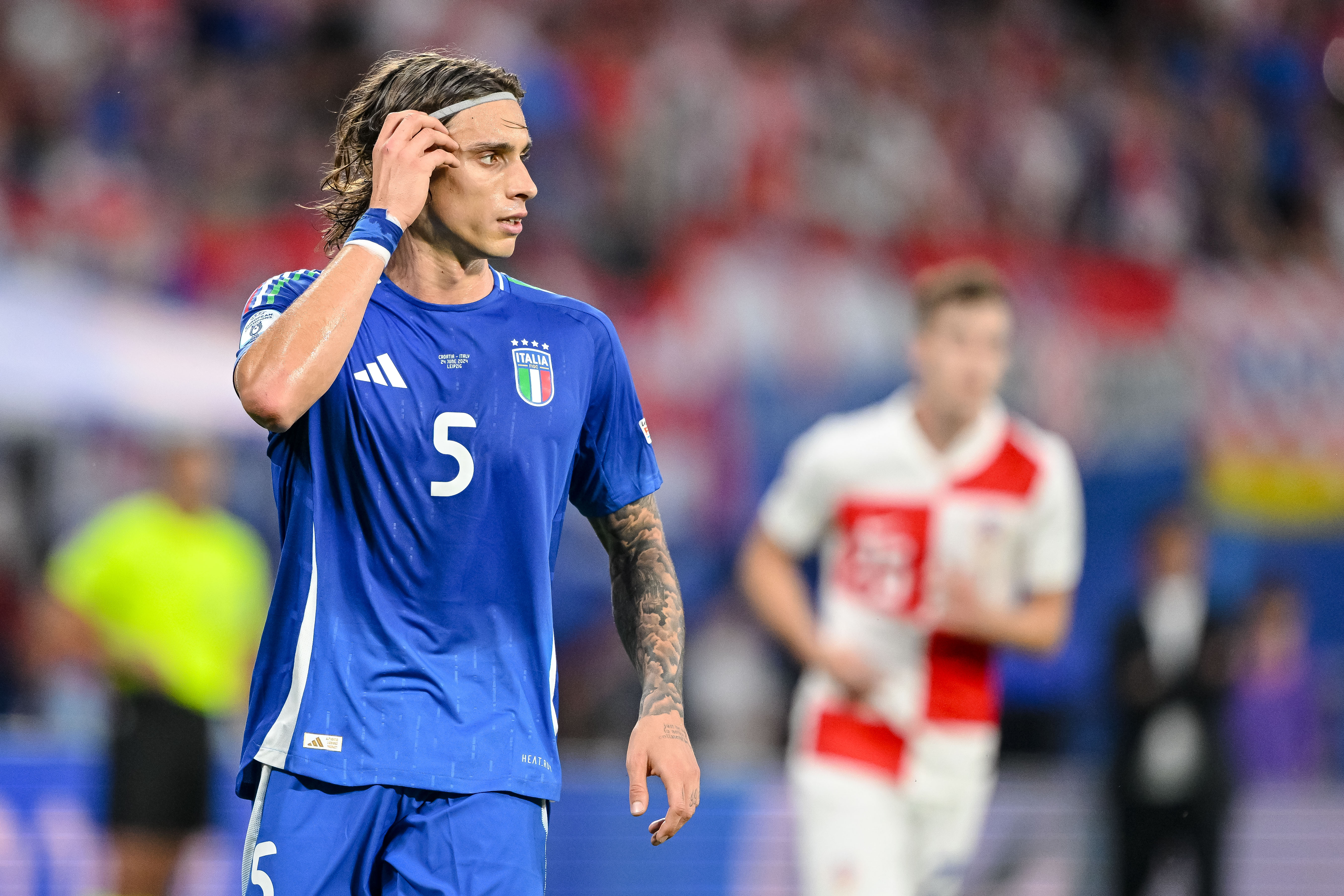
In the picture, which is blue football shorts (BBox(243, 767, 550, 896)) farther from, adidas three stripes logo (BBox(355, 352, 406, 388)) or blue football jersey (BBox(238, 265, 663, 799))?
adidas three stripes logo (BBox(355, 352, 406, 388))

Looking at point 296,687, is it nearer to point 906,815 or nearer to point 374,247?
point 374,247

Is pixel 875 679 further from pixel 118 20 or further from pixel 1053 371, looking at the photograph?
pixel 118 20

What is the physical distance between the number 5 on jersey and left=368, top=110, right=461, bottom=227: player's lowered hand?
374mm

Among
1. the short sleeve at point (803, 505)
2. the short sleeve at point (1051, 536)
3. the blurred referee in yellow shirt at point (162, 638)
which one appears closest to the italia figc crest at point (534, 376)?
the short sleeve at point (803, 505)

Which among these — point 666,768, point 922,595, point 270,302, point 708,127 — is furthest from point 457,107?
Answer: point 708,127

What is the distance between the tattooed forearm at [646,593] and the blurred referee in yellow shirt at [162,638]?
4.62 meters

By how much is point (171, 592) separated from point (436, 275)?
4861 mm

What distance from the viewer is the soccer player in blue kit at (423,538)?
306 centimetres

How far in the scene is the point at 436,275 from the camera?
134 inches

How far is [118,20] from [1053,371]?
7.02 meters

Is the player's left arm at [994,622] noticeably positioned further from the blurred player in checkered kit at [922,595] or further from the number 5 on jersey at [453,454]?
the number 5 on jersey at [453,454]

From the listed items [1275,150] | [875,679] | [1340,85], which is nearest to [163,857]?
[875,679]

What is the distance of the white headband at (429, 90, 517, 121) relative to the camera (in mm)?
3379

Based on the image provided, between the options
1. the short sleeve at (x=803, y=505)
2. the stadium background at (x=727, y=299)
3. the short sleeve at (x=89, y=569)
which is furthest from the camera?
the stadium background at (x=727, y=299)
